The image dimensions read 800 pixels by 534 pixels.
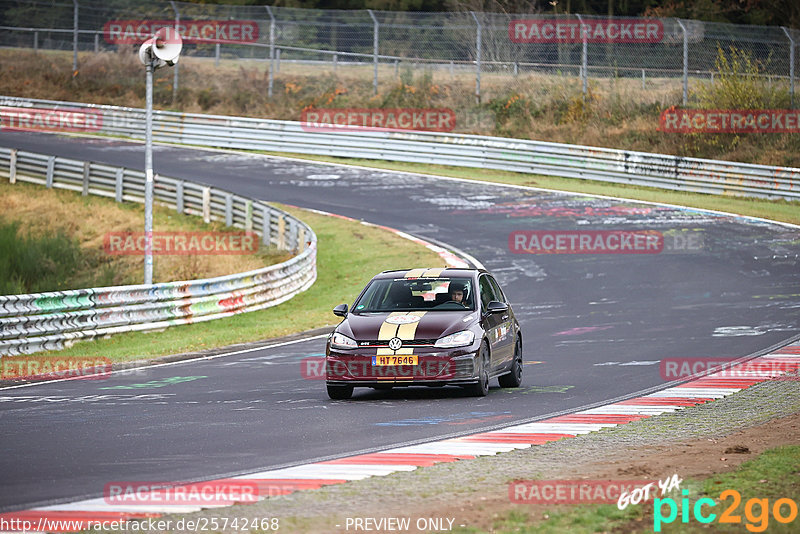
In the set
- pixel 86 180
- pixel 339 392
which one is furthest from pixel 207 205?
pixel 339 392

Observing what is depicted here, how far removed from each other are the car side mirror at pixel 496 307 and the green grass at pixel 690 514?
5928 mm

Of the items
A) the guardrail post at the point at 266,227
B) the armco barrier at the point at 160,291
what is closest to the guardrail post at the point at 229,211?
the armco barrier at the point at 160,291

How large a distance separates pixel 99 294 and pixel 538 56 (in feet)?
85.3

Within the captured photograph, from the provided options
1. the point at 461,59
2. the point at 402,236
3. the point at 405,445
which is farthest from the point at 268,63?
the point at 405,445

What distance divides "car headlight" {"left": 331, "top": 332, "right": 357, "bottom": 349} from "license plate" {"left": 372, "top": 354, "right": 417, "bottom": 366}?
0.32 metres

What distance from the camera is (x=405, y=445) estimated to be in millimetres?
9461

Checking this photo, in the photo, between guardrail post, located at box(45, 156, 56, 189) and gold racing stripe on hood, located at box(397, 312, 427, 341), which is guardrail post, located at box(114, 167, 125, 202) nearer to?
guardrail post, located at box(45, 156, 56, 189)

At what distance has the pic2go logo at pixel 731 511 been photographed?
245 inches

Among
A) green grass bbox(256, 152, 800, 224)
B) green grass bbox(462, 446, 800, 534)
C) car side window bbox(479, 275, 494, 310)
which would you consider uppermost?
green grass bbox(462, 446, 800, 534)

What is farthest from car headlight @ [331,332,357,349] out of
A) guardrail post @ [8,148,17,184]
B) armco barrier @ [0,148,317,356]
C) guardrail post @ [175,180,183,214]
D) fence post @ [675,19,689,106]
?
guardrail post @ [8,148,17,184]

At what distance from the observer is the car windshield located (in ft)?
44.3

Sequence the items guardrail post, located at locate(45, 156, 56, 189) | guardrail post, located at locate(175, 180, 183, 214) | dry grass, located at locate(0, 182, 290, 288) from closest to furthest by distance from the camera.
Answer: dry grass, located at locate(0, 182, 290, 288), guardrail post, located at locate(175, 180, 183, 214), guardrail post, located at locate(45, 156, 56, 189)

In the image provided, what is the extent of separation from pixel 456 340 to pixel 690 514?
624 cm

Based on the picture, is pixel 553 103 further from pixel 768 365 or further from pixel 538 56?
pixel 768 365
